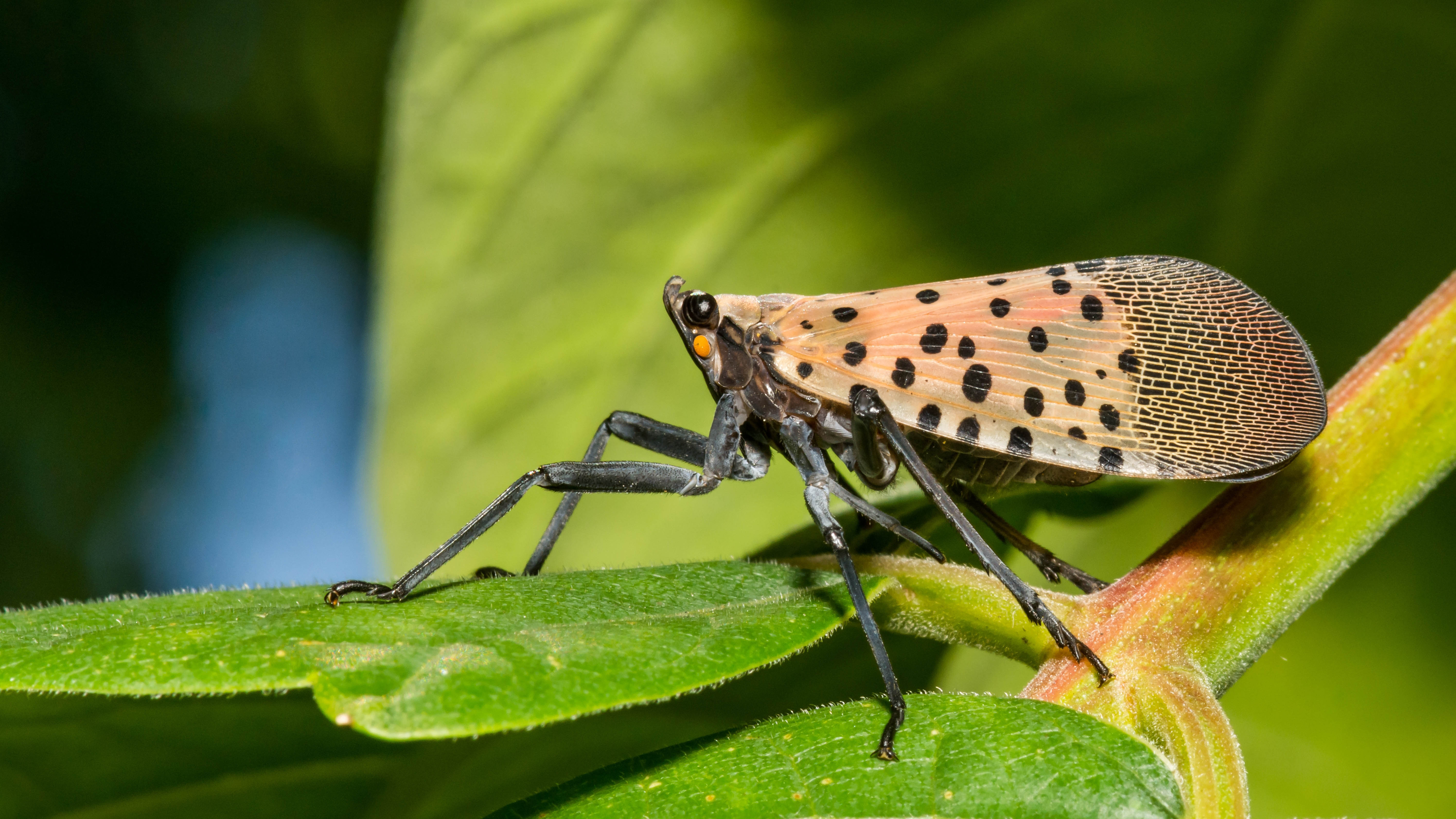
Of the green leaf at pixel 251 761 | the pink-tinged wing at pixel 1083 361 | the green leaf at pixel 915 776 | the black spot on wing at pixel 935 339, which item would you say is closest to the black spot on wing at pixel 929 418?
the pink-tinged wing at pixel 1083 361

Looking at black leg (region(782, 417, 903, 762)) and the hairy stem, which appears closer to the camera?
black leg (region(782, 417, 903, 762))

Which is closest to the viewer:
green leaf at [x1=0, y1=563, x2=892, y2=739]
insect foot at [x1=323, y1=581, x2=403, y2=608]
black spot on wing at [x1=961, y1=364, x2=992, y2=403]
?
green leaf at [x1=0, y1=563, x2=892, y2=739]

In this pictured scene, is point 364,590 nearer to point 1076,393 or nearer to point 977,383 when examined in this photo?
point 977,383

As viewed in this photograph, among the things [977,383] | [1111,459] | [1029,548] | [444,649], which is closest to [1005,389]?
[977,383]

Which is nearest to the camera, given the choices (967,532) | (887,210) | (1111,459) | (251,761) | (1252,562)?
(1252,562)

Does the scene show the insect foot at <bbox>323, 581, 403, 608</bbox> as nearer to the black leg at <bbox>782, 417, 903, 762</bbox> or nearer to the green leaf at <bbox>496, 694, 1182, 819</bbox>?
the green leaf at <bbox>496, 694, 1182, 819</bbox>

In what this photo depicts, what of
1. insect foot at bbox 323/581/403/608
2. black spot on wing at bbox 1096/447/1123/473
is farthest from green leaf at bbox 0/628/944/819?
black spot on wing at bbox 1096/447/1123/473

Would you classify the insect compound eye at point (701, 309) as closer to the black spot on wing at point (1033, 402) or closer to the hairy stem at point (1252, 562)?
the black spot on wing at point (1033, 402)
